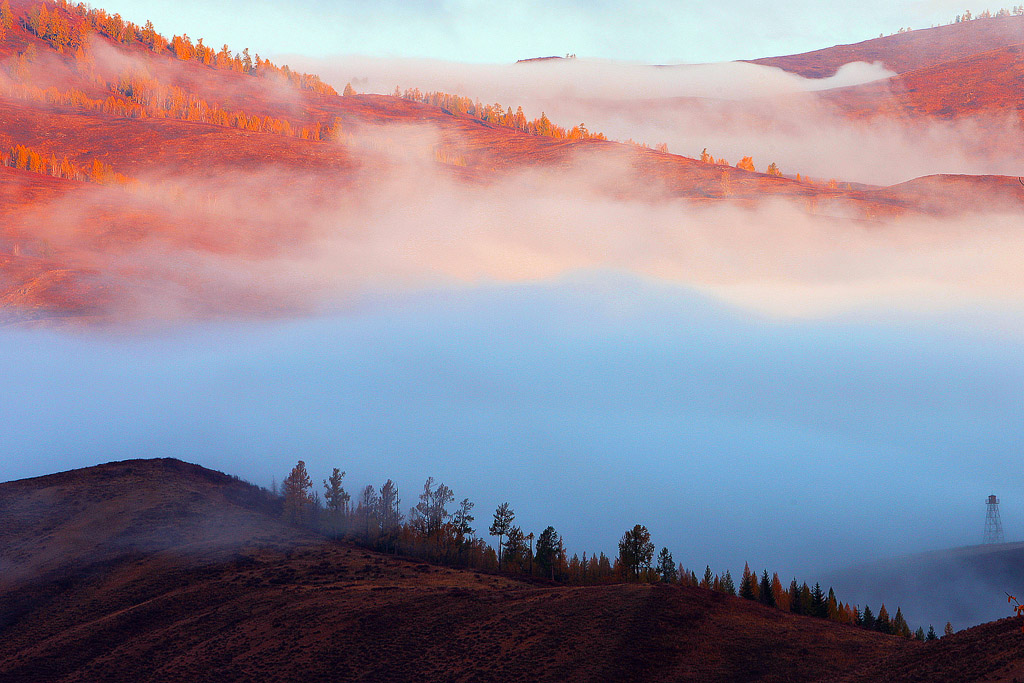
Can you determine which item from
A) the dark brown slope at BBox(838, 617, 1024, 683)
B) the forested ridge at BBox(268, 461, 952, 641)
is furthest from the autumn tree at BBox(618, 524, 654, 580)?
the dark brown slope at BBox(838, 617, 1024, 683)

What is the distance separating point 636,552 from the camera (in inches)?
4141

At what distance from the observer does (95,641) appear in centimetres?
6738

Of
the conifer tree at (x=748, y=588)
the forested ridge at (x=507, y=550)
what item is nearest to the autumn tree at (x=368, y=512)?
the forested ridge at (x=507, y=550)

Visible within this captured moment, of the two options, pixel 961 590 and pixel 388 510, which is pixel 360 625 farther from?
pixel 961 590

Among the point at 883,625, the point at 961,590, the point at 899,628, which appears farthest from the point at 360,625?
the point at 961,590

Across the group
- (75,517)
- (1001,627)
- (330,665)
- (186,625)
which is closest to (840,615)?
(1001,627)

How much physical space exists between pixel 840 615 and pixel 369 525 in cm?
6741

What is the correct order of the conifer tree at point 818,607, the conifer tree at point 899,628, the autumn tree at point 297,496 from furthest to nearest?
the autumn tree at point 297,496 < the conifer tree at point 899,628 < the conifer tree at point 818,607

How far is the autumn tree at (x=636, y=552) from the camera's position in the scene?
105m

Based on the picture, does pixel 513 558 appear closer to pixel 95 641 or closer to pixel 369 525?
pixel 369 525

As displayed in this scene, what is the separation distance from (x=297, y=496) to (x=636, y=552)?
164 ft

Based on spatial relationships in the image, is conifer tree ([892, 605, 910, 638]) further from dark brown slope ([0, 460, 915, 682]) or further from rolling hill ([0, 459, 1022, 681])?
dark brown slope ([0, 460, 915, 682])

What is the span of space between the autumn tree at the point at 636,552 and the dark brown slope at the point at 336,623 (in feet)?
83.6

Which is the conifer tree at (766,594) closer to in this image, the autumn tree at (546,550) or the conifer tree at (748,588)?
the conifer tree at (748,588)
